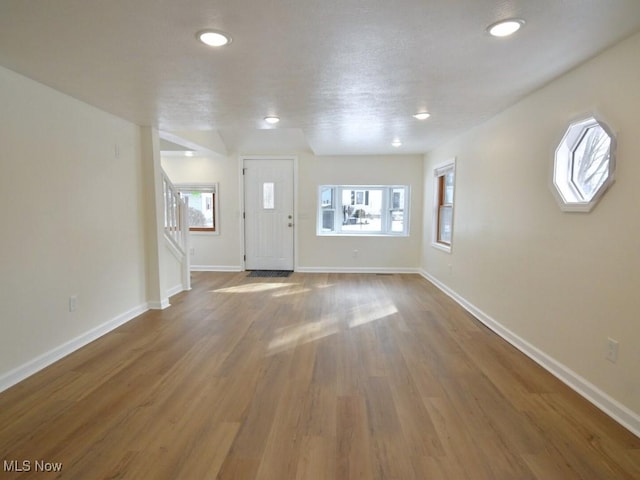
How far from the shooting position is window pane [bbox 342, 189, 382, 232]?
21.3ft

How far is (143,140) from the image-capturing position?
398 centimetres

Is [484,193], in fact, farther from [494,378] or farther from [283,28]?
[283,28]

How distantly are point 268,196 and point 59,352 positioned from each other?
13.8 feet

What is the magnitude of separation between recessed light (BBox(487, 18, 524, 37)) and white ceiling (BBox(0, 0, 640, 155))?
0.15 feet

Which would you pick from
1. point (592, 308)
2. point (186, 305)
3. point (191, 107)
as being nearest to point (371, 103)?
point (191, 107)

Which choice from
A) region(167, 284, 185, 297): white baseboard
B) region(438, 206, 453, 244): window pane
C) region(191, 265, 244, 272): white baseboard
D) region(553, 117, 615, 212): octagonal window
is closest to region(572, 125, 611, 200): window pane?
region(553, 117, 615, 212): octagonal window

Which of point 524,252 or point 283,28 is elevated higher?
point 283,28

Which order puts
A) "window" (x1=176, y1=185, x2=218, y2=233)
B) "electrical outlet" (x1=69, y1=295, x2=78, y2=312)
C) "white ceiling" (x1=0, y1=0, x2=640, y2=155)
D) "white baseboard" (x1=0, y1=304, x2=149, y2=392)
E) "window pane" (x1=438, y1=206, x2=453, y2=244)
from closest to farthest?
"white ceiling" (x1=0, y1=0, x2=640, y2=155)
"white baseboard" (x1=0, y1=304, x2=149, y2=392)
"electrical outlet" (x1=69, y1=295, x2=78, y2=312)
"window pane" (x1=438, y1=206, x2=453, y2=244)
"window" (x1=176, y1=185, x2=218, y2=233)

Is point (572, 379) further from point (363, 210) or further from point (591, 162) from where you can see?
point (363, 210)

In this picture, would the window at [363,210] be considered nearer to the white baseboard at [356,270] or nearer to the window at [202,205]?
the white baseboard at [356,270]

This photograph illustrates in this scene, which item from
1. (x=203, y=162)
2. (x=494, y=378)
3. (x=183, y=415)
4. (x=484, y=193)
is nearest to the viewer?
(x=183, y=415)

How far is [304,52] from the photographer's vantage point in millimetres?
2047

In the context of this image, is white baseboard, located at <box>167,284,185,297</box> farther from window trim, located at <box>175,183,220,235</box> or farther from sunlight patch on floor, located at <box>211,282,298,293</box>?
window trim, located at <box>175,183,220,235</box>

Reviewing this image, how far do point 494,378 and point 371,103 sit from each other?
96.3 inches
